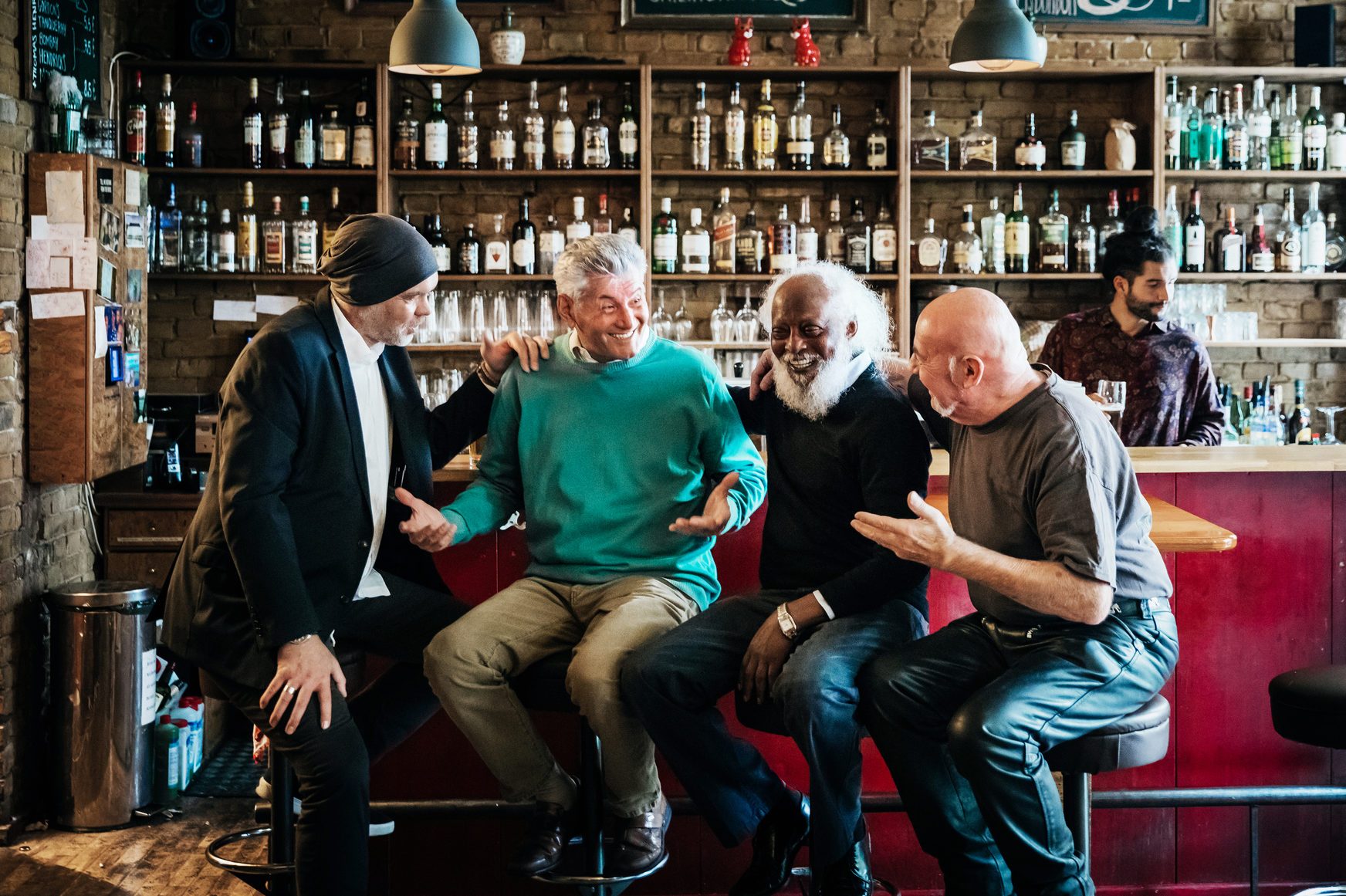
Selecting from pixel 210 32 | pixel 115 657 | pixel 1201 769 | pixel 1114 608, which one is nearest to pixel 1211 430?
pixel 1201 769

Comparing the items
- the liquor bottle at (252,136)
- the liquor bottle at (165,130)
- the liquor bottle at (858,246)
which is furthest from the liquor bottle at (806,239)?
the liquor bottle at (165,130)

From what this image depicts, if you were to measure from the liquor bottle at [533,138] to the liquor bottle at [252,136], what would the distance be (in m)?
1.03

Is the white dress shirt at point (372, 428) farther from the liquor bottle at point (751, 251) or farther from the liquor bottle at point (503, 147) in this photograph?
the liquor bottle at point (751, 251)

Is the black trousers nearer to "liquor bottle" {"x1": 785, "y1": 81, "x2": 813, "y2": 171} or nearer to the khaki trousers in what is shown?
the khaki trousers

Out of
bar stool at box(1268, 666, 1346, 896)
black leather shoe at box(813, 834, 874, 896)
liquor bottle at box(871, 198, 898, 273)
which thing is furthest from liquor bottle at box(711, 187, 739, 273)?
black leather shoe at box(813, 834, 874, 896)

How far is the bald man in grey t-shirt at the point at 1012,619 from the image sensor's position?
1999mm

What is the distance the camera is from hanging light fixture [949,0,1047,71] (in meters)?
3.91

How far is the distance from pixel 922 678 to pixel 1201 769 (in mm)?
1161

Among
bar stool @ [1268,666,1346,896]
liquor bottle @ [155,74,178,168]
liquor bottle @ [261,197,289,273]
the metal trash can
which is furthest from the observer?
liquor bottle @ [261,197,289,273]

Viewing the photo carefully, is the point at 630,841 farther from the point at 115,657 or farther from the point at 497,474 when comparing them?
the point at 115,657

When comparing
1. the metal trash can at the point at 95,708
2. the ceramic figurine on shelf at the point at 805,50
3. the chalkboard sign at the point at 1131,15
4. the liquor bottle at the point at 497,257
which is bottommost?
the metal trash can at the point at 95,708

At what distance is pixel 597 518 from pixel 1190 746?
4.80ft

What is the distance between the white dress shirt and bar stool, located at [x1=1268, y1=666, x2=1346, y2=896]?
63.6 inches

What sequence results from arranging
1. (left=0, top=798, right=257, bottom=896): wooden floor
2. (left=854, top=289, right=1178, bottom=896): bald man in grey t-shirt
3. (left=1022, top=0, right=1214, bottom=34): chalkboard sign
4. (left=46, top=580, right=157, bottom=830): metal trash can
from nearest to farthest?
(left=854, top=289, right=1178, bottom=896): bald man in grey t-shirt < (left=0, top=798, right=257, bottom=896): wooden floor < (left=46, top=580, right=157, bottom=830): metal trash can < (left=1022, top=0, right=1214, bottom=34): chalkboard sign
